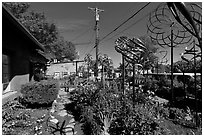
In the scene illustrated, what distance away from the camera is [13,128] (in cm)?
Answer: 308

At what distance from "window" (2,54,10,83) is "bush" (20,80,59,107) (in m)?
0.55

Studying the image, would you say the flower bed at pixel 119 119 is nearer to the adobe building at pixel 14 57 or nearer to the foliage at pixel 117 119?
the foliage at pixel 117 119

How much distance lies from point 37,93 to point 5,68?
1.18 metres

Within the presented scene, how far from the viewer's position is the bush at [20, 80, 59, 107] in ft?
14.9

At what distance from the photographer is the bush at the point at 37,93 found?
179 inches

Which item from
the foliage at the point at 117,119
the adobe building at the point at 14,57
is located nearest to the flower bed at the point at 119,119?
the foliage at the point at 117,119

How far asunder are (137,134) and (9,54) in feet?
14.5

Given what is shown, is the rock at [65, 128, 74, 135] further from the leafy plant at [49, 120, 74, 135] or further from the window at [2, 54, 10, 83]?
the window at [2, 54, 10, 83]

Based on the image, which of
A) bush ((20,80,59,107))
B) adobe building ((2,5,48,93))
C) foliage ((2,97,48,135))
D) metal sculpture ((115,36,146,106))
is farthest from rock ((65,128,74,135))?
adobe building ((2,5,48,93))

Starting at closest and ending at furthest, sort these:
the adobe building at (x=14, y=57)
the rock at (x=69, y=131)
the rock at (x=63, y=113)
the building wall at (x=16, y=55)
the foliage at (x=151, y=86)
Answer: the rock at (x=69, y=131), the adobe building at (x=14, y=57), the building wall at (x=16, y=55), the rock at (x=63, y=113), the foliage at (x=151, y=86)

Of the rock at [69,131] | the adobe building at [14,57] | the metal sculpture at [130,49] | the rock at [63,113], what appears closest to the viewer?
the rock at [69,131]

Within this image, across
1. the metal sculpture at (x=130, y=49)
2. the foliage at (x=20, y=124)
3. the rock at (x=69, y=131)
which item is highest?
the metal sculpture at (x=130, y=49)

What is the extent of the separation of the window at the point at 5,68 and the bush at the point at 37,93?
55 cm

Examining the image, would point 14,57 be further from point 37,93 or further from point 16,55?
point 37,93
